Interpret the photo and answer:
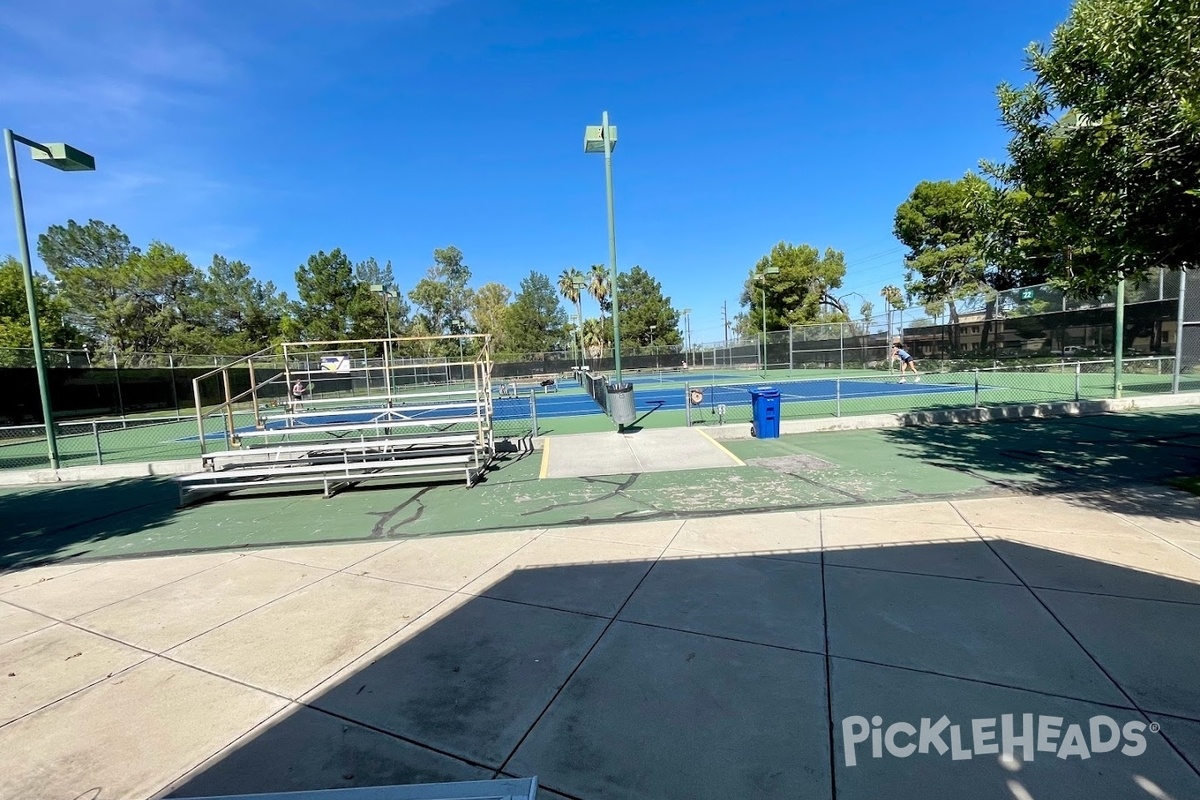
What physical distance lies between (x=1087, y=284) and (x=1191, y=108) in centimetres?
301

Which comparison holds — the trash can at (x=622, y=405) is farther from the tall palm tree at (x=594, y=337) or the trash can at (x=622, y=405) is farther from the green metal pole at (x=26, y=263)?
the tall palm tree at (x=594, y=337)

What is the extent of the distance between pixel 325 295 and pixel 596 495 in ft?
186

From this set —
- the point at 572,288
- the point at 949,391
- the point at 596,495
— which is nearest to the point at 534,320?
the point at 572,288

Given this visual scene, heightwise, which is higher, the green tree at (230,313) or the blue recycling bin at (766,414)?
the green tree at (230,313)

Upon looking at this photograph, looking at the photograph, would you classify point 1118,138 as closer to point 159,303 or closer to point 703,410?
point 703,410

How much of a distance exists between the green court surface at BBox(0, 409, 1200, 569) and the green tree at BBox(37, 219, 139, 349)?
5048 cm

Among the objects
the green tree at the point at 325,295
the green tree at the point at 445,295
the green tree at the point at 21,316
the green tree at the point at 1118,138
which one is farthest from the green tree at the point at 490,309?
the green tree at the point at 1118,138

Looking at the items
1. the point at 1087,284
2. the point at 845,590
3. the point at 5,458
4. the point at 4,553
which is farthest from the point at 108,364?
the point at 1087,284

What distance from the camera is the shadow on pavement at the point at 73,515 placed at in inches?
253

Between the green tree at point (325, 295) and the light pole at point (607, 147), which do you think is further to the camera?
the green tree at point (325, 295)

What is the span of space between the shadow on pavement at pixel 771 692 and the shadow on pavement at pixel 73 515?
545cm

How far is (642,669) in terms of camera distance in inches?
126

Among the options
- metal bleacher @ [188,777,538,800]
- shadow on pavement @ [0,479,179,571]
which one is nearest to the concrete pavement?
metal bleacher @ [188,777,538,800]

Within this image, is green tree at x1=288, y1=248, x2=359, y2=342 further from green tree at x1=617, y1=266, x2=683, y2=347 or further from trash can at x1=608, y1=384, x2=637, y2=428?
trash can at x1=608, y1=384, x2=637, y2=428
